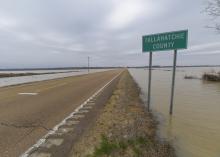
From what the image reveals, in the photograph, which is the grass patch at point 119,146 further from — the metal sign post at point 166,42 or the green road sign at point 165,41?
the green road sign at point 165,41

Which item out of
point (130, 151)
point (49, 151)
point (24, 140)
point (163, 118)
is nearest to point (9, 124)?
point (24, 140)

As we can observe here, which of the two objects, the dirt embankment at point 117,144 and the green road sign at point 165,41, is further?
the green road sign at point 165,41

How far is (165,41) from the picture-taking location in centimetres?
768

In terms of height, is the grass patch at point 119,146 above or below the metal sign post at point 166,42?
below

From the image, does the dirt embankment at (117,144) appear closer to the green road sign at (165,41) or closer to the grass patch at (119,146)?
the grass patch at (119,146)

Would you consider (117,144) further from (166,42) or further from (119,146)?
(166,42)

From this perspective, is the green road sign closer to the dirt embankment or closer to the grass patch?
the dirt embankment

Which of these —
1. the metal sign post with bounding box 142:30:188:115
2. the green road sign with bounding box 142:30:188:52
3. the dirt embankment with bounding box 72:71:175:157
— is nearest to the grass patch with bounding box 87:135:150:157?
the dirt embankment with bounding box 72:71:175:157

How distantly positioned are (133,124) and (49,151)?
9.37 ft

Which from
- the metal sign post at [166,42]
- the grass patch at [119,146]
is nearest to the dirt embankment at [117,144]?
→ the grass patch at [119,146]

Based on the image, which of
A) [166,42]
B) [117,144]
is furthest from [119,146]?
[166,42]

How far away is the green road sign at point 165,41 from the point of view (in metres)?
7.11

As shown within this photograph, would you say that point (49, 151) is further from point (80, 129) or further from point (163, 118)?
point (163, 118)

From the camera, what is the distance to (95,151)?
14.1 feet
